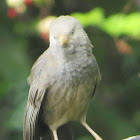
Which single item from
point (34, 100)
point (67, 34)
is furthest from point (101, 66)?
point (67, 34)

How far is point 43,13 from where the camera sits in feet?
25.5

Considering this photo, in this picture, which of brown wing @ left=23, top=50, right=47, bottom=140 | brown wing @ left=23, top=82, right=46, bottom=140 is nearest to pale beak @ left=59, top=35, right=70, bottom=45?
brown wing @ left=23, top=50, right=47, bottom=140

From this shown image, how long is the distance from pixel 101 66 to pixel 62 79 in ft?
8.80

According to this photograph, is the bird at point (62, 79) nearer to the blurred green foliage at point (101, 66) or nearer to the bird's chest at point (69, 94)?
the bird's chest at point (69, 94)

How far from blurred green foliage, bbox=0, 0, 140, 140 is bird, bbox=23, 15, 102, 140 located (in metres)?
1.67

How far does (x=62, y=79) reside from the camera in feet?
18.8

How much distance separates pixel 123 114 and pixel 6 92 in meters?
1.53

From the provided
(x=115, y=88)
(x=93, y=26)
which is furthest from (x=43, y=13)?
(x=115, y=88)

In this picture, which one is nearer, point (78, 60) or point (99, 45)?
point (78, 60)

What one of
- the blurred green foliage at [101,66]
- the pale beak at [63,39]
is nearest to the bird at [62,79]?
the pale beak at [63,39]

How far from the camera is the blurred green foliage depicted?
7.88 metres

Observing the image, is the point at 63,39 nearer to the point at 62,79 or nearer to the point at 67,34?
the point at 67,34

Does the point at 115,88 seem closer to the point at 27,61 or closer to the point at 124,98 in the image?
the point at 124,98

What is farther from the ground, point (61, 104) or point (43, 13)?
point (43, 13)
